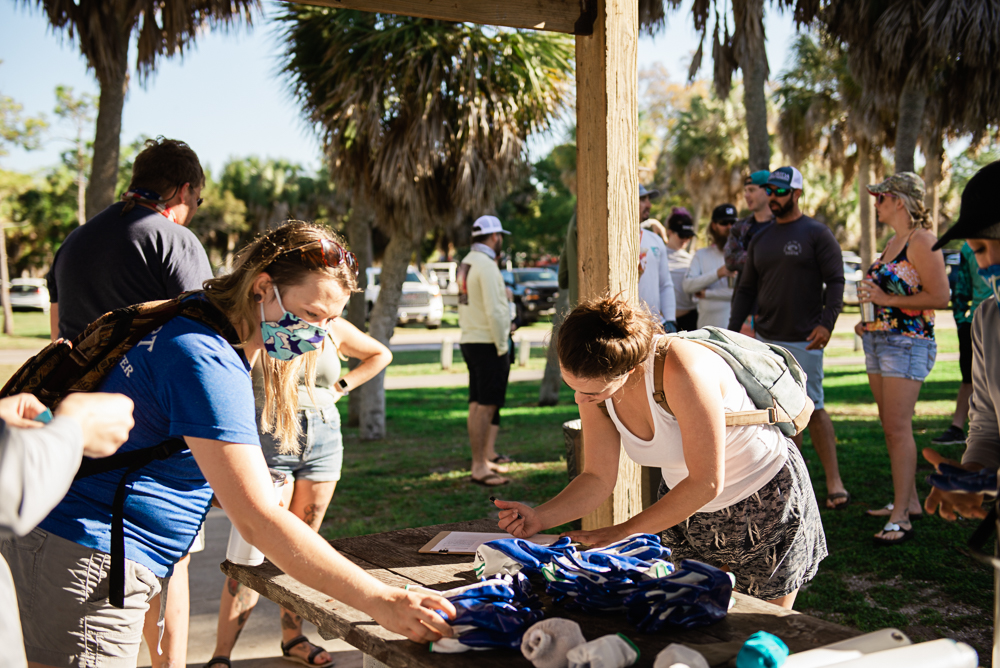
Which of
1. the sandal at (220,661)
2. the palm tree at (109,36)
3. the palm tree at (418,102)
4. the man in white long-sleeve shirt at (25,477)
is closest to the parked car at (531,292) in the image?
the palm tree at (418,102)

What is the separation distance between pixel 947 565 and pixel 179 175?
4.39m

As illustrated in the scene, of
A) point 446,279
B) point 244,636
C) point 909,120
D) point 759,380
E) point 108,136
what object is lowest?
point 244,636

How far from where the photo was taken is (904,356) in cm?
455

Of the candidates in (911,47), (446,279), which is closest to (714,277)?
(911,47)

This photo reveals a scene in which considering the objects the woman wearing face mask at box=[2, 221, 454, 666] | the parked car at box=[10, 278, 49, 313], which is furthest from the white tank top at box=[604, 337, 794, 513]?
the parked car at box=[10, 278, 49, 313]

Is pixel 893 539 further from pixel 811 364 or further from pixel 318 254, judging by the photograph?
pixel 318 254

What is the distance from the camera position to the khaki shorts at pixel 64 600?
194 cm

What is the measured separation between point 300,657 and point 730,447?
2.36 metres

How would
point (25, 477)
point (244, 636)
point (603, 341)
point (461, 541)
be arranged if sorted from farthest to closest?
1. point (244, 636)
2. point (461, 541)
3. point (603, 341)
4. point (25, 477)

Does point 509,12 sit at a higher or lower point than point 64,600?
higher

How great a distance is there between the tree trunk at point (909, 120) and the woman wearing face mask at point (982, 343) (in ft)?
30.8

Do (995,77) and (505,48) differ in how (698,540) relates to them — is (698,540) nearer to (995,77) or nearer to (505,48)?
(505,48)

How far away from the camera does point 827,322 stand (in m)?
5.06

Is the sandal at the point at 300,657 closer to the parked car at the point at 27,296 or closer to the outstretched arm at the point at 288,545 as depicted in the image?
the outstretched arm at the point at 288,545
